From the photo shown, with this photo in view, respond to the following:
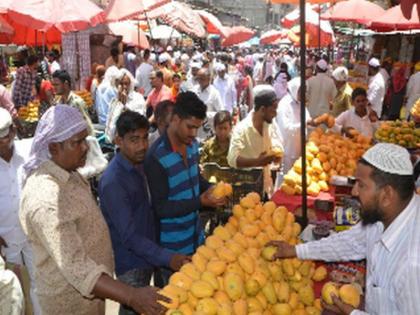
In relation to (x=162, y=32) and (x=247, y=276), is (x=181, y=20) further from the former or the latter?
(x=162, y=32)

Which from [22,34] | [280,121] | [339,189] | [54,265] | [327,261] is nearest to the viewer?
[54,265]

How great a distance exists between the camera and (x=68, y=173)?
7.70 feet

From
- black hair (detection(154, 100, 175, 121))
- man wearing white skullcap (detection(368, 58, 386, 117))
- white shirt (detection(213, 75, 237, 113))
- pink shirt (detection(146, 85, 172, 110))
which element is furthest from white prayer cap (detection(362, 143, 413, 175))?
white shirt (detection(213, 75, 237, 113))

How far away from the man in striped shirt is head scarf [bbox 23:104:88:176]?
838 millimetres

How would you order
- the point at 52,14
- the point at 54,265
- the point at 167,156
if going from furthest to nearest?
the point at 52,14 < the point at 167,156 < the point at 54,265

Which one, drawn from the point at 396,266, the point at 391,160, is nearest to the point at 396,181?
the point at 391,160

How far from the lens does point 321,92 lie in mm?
8227

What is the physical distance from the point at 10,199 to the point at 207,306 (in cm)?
191

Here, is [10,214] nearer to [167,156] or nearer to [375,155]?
[167,156]

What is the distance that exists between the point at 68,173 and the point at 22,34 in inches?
308

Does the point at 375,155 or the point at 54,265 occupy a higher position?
the point at 375,155

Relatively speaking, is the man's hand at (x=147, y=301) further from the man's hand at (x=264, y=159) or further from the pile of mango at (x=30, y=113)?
the pile of mango at (x=30, y=113)

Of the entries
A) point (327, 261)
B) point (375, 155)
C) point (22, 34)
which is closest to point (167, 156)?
point (327, 261)

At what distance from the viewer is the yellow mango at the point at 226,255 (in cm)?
243
